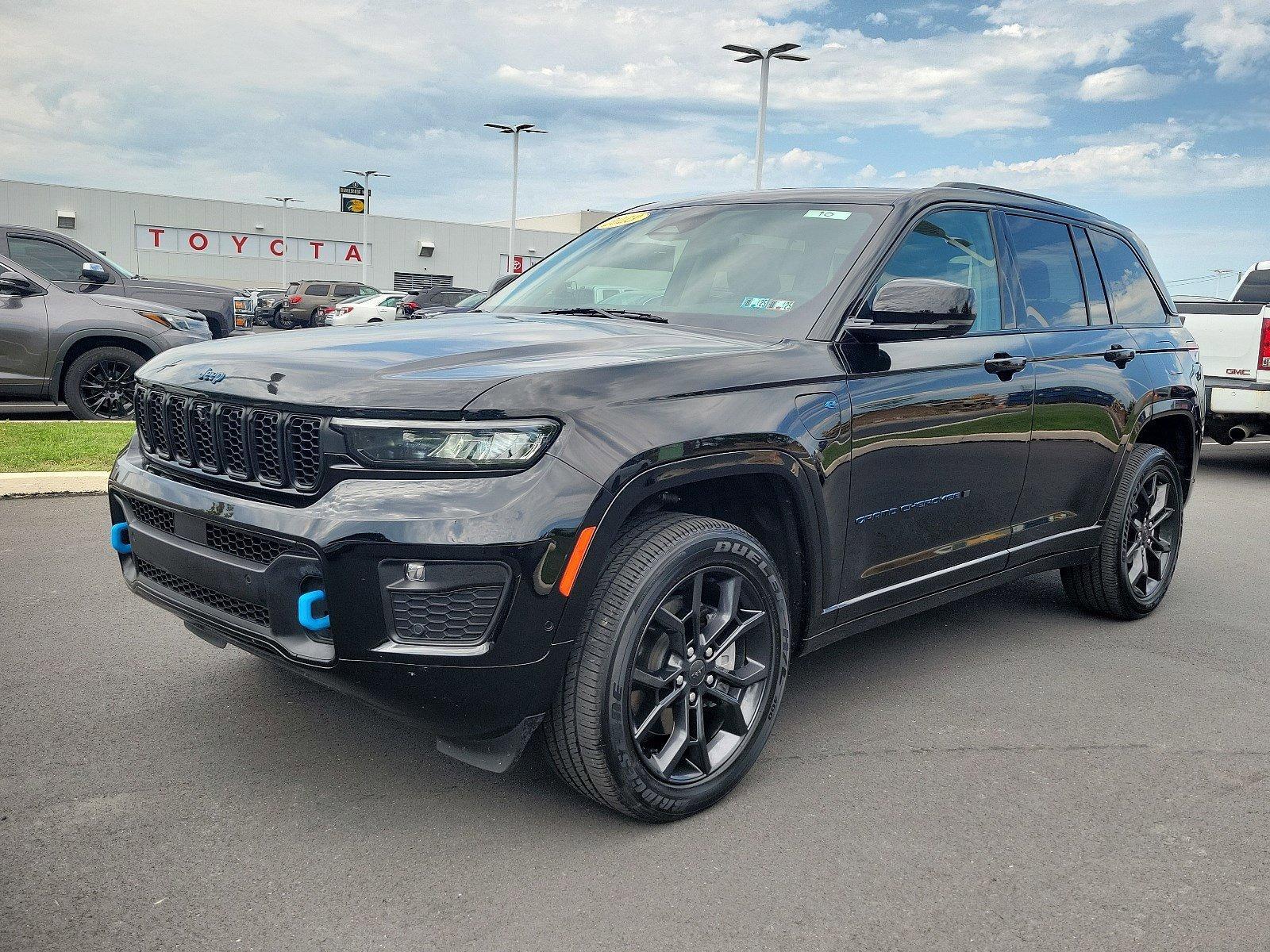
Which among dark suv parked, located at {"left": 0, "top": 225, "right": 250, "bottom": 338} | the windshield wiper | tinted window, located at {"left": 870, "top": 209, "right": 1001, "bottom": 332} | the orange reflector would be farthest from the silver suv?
the orange reflector

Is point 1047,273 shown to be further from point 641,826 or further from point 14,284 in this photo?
point 14,284

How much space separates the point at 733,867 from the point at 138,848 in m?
1.50

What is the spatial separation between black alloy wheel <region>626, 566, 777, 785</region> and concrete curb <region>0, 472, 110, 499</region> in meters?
5.27

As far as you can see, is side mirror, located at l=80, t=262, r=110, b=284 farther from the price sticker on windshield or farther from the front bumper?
the front bumper

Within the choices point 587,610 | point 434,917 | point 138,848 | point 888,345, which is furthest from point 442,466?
point 888,345

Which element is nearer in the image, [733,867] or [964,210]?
[733,867]

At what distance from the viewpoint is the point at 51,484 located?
7027 mm

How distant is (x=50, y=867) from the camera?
272cm

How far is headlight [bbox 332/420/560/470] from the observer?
2650 millimetres

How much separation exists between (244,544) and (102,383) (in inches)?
312

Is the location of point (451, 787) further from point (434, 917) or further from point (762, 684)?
point (762, 684)

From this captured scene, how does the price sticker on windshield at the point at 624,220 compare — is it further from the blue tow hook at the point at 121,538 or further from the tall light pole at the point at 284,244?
the tall light pole at the point at 284,244

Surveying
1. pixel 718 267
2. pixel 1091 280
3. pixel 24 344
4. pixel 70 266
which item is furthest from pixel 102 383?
pixel 1091 280

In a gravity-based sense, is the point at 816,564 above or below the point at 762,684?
above
